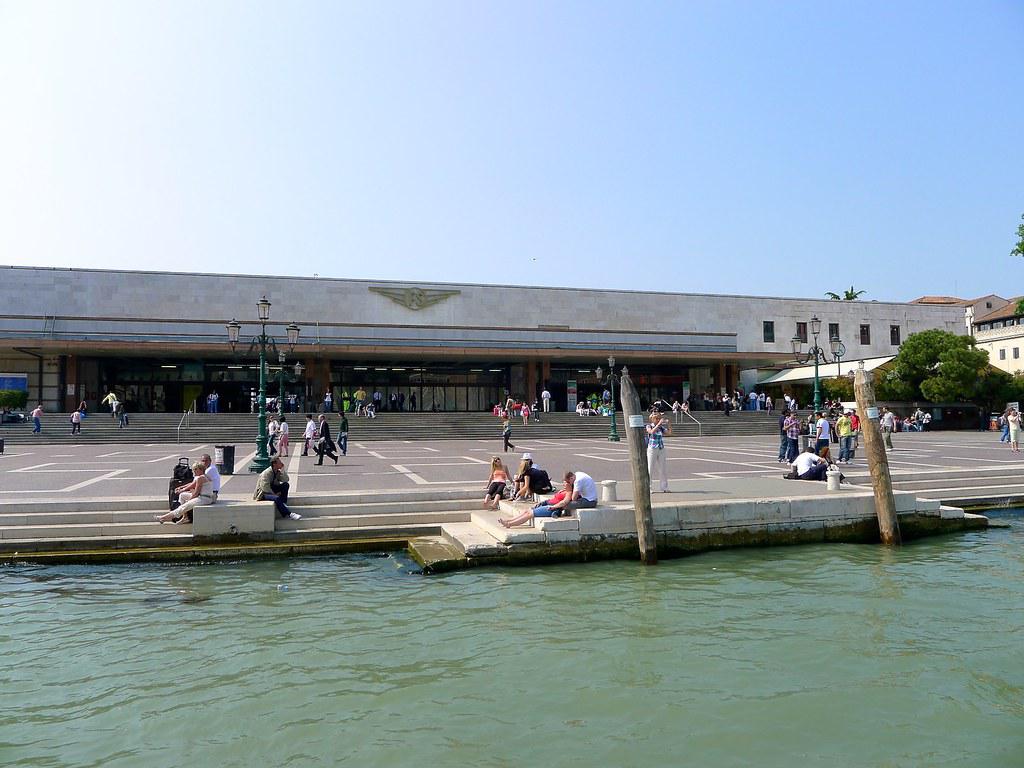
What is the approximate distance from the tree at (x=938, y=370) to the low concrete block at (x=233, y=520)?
133 ft

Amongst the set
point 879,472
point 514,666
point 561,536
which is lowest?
point 514,666

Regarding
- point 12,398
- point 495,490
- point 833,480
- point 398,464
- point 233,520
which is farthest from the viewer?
point 12,398

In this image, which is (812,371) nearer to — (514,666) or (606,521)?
(606,521)

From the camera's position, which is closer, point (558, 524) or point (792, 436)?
point (558, 524)

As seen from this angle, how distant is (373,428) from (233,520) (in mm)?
24383

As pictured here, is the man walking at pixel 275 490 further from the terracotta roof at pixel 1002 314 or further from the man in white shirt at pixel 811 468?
the terracotta roof at pixel 1002 314

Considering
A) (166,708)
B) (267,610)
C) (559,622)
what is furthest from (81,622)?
(559,622)

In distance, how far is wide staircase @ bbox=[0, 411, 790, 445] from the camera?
104 ft

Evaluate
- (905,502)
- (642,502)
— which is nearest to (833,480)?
(905,502)

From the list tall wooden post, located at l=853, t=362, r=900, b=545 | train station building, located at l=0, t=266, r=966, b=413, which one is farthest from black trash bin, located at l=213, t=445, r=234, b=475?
train station building, located at l=0, t=266, r=966, b=413

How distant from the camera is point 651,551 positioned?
1058 cm

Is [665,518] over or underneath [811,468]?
underneath

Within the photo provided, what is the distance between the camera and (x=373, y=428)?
35.3 metres

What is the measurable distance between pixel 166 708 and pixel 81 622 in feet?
9.12
